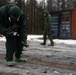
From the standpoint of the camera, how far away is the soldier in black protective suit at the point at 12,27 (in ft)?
26.5

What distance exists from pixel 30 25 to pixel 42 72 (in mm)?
41427

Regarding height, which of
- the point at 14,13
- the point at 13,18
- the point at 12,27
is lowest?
the point at 12,27

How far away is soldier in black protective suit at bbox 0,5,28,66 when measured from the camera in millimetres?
8086

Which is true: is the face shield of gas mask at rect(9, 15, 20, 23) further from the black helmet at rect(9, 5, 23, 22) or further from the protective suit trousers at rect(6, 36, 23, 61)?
the protective suit trousers at rect(6, 36, 23, 61)

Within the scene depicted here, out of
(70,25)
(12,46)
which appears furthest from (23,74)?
(70,25)

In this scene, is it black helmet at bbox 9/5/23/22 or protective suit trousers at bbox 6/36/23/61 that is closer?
black helmet at bbox 9/5/23/22

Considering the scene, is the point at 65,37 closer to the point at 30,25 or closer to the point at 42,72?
the point at 42,72

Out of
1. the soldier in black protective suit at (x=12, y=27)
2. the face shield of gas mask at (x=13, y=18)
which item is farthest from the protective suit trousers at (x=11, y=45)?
the face shield of gas mask at (x=13, y=18)

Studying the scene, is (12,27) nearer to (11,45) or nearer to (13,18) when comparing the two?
(13,18)

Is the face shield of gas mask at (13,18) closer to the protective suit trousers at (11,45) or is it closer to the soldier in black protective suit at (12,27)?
the soldier in black protective suit at (12,27)

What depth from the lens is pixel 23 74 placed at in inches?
273

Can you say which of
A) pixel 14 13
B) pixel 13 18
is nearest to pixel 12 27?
pixel 13 18

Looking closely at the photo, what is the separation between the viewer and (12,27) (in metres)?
8.27

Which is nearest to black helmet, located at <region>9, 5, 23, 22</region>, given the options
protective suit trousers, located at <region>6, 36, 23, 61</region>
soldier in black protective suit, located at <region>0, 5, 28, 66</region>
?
soldier in black protective suit, located at <region>0, 5, 28, 66</region>
